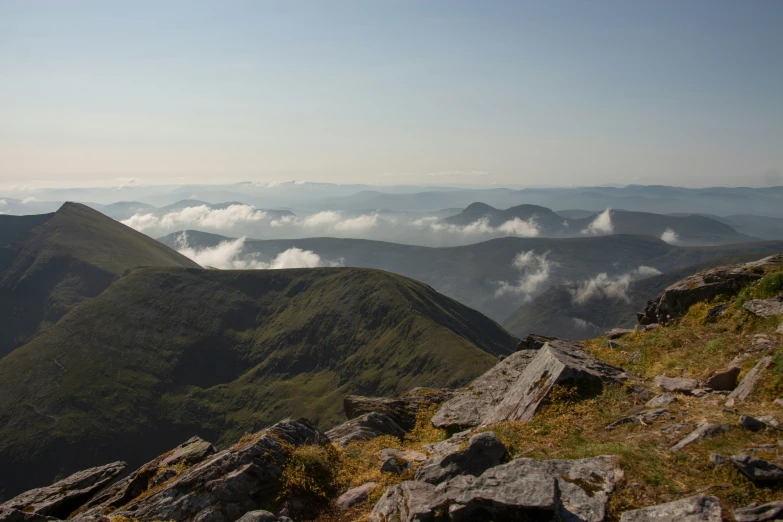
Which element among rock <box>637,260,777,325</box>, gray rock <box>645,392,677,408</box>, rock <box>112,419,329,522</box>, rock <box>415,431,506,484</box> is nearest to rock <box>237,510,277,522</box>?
rock <box>112,419,329,522</box>

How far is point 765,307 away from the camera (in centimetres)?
1753

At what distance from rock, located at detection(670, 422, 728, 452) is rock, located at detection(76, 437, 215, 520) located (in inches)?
643

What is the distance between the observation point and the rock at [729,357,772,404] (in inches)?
491

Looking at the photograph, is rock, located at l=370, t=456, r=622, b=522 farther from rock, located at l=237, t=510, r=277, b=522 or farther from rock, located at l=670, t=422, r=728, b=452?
rock, located at l=237, t=510, r=277, b=522

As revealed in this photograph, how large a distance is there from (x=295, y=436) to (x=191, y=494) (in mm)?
4243

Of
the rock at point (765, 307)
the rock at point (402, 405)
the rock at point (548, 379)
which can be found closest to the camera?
the rock at point (548, 379)

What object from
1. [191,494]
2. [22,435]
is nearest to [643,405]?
[191,494]


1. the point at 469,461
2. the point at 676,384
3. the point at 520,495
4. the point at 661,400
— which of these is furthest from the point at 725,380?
the point at 520,495

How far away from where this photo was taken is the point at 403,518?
983cm

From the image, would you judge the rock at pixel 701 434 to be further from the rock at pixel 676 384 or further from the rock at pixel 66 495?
the rock at pixel 66 495

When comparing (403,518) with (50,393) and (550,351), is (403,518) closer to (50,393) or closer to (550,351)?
(550,351)

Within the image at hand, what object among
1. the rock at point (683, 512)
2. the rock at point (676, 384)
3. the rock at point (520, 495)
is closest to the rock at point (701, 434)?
the rock at point (520, 495)

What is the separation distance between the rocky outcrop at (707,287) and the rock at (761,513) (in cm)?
1863

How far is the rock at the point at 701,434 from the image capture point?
10.4m
